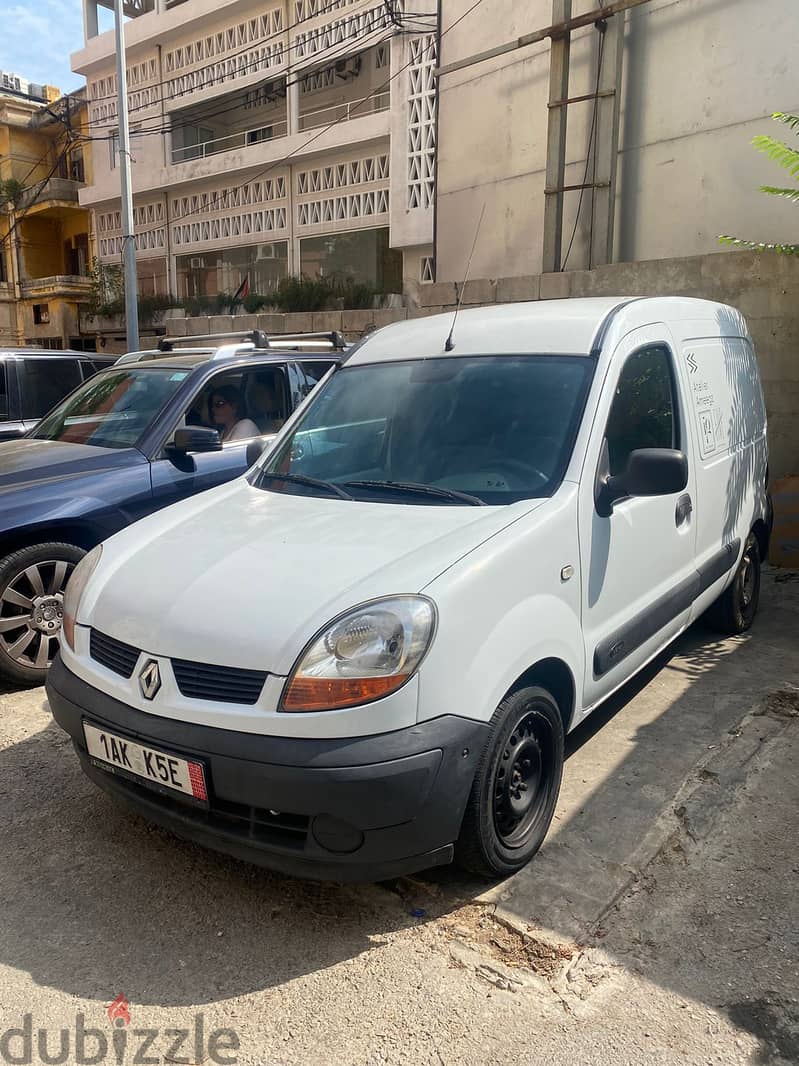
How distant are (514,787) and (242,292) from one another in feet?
77.6

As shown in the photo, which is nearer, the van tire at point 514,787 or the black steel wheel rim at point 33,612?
the van tire at point 514,787

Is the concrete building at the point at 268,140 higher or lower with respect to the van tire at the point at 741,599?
higher

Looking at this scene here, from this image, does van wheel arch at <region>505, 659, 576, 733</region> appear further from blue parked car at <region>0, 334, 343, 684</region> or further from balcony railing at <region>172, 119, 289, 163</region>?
balcony railing at <region>172, 119, 289, 163</region>

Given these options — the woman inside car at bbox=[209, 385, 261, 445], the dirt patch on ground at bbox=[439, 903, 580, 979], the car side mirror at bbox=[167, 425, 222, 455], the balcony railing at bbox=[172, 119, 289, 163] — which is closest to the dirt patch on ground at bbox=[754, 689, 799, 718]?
the dirt patch on ground at bbox=[439, 903, 580, 979]

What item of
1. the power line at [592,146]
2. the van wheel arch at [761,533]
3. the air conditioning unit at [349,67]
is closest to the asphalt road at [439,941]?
the van wheel arch at [761,533]

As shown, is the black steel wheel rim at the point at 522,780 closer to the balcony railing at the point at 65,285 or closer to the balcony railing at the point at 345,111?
the balcony railing at the point at 345,111

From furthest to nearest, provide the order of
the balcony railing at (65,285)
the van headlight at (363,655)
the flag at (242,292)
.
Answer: the balcony railing at (65,285) → the flag at (242,292) → the van headlight at (363,655)

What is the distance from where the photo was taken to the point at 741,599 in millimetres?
5047

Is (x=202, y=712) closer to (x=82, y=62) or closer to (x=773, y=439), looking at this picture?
(x=773, y=439)

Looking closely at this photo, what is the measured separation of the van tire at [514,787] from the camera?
250cm

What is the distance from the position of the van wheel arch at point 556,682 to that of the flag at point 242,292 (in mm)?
21584

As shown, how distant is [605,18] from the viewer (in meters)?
9.14

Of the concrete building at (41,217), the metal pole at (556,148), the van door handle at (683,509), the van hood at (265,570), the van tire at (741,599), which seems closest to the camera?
the van hood at (265,570)

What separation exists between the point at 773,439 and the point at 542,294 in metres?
3.27
